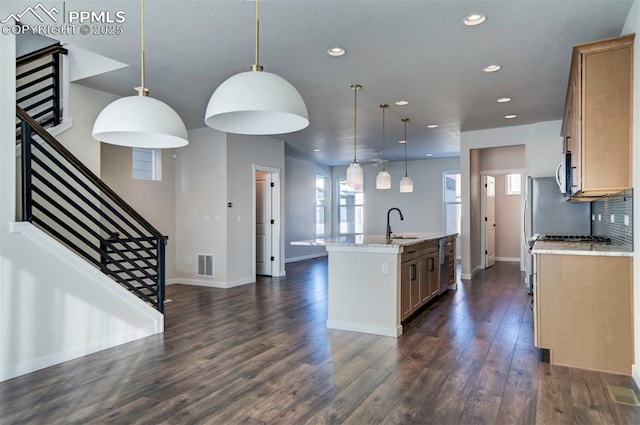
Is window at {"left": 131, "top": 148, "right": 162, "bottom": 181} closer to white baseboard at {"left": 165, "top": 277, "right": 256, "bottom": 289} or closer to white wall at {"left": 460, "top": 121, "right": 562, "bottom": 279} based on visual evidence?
white baseboard at {"left": 165, "top": 277, "right": 256, "bottom": 289}

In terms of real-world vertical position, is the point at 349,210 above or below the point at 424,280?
above

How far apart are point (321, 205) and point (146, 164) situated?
5645 millimetres

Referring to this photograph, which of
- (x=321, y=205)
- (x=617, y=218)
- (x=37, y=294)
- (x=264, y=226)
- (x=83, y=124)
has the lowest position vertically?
(x=37, y=294)

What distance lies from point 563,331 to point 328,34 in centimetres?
299

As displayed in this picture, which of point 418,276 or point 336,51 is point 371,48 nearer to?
point 336,51

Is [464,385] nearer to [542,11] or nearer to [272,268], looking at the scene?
[542,11]

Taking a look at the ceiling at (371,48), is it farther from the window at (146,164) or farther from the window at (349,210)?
the window at (349,210)

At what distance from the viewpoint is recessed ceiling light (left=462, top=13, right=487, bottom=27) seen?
3.00 metres

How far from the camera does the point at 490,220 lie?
9258 millimetres

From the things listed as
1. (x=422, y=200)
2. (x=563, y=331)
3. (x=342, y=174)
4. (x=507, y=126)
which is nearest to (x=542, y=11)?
(x=563, y=331)

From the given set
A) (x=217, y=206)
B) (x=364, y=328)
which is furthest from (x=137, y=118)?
(x=217, y=206)

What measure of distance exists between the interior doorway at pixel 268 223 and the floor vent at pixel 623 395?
18.7 feet

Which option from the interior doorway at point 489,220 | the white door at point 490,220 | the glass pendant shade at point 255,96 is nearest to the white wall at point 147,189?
the glass pendant shade at point 255,96

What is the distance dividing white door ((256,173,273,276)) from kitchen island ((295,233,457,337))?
11.8ft
